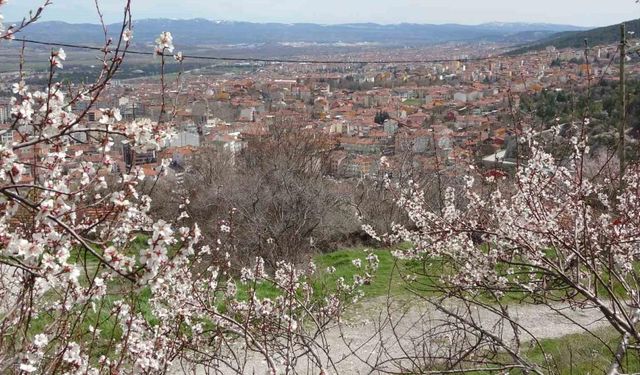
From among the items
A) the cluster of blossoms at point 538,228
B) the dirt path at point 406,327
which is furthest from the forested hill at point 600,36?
the dirt path at point 406,327

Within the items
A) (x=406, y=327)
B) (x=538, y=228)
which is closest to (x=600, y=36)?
(x=406, y=327)

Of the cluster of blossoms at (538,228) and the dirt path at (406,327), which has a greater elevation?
the cluster of blossoms at (538,228)

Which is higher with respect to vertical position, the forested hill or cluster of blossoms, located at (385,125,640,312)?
the forested hill

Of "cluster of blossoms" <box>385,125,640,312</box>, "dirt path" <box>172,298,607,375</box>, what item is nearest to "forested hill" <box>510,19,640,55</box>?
"cluster of blossoms" <box>385,125,640,312</box>

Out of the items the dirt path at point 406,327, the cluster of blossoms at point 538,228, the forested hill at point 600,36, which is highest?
the forested hill at point 600,36

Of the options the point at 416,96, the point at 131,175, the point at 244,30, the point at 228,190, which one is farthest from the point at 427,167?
the point at 244,30

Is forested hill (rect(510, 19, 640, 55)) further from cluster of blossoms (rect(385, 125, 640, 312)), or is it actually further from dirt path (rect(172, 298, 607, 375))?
dirt path (rect(172, 298, 607, 375))

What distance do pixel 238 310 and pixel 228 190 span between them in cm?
837

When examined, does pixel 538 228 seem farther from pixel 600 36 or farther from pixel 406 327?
pixel 600 36

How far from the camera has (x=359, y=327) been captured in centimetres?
822

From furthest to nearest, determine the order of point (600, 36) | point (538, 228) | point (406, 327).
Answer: point (600, 36), point (406, 327), point (538, 228)

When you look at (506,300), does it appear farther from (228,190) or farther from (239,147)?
(239,147)

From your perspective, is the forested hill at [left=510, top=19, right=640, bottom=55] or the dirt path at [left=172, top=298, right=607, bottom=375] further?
the forested hill at [left=510, top=19, right=640, bottom=55]

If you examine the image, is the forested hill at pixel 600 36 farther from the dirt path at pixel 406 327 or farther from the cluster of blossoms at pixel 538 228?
the dirt path at pixel 406 327
